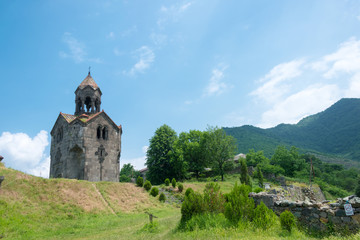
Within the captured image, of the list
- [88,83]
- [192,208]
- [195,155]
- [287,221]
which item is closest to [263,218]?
[287,221]

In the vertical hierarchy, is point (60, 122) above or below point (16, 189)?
above

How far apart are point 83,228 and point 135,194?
815 cm

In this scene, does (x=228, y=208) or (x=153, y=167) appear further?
(x=153, y=167)

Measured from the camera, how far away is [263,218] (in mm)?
A: 7461

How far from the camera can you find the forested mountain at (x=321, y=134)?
99125mm

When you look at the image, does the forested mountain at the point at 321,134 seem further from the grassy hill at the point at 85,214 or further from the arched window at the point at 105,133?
the grassy hill at the point at 85,214

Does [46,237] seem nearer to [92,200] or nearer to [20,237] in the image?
[20,237]

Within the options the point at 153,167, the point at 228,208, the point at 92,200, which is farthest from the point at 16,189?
the point at 153,167

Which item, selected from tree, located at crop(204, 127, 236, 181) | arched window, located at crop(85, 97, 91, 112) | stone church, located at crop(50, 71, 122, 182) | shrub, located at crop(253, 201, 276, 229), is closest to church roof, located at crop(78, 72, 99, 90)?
stone church, located at crop(50, 71, 122, 182)

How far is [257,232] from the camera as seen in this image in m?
6.80

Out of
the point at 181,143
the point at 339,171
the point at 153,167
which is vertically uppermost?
the point at 181,143

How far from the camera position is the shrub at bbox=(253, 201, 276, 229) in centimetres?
727

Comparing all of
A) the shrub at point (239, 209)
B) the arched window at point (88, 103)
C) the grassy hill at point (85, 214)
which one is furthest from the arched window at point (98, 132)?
the shrub at point (239, 209)

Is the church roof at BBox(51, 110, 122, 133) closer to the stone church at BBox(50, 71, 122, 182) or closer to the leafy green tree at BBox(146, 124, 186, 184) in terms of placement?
the stone church at BBox(50, 71, 122, 182)
